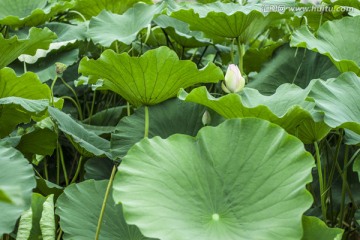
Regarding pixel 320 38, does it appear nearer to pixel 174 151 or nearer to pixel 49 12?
pixel 174 151

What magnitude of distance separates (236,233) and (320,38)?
26.4 inches

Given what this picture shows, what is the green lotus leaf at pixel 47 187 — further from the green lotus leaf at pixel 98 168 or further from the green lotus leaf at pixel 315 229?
the green lotus leaf at pixel 315 229

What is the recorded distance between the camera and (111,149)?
1.42 m

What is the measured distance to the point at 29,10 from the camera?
2.01m

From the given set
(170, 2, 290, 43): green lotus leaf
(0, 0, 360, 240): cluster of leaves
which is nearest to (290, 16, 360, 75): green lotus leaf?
(0, 0, 360, 240): cluster of leaves

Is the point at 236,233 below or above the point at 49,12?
below

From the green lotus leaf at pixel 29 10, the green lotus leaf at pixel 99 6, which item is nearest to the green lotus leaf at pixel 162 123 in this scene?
the green lotus leaf at pixel 29 10

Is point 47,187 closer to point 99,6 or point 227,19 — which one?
point 227,19

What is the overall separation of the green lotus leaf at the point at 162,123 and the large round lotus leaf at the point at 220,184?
0.27m

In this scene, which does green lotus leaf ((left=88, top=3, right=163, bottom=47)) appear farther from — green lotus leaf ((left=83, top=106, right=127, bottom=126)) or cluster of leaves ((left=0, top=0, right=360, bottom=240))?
green lotus leaf ((left=83, top=106, right=127, bottom=126))

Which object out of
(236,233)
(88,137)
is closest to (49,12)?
(88,137)

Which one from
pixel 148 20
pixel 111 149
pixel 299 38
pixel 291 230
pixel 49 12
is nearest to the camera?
pixel 291 230

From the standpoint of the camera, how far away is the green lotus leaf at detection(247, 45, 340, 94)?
1666mm

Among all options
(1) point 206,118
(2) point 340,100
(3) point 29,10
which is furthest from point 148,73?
(3) point 29,10
